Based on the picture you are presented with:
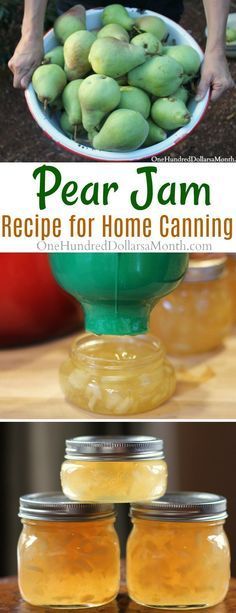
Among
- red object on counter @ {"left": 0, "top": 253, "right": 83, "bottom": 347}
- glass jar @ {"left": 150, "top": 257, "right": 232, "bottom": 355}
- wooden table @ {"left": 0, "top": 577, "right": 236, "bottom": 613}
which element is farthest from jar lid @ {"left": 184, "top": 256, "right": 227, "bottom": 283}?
wooden table @ {"left": 0, "top": 577, "right": 236, "bottom": 613}

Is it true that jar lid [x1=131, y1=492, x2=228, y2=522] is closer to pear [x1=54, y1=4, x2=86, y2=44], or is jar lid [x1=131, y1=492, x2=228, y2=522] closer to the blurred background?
the blurred background

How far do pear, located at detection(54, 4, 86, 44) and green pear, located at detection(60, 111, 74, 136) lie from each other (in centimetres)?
7

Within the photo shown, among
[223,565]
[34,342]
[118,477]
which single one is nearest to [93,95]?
[34,342]

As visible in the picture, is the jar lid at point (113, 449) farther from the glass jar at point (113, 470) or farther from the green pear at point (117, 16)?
the green pear at point (117, 16)

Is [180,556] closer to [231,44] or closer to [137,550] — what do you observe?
[137,550]

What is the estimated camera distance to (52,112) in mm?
994

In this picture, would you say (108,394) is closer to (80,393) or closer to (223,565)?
(80,393)

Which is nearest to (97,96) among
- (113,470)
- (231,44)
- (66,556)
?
(231,44)

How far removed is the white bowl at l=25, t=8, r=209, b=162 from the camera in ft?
3.26

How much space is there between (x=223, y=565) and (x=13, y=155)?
0.50 meters

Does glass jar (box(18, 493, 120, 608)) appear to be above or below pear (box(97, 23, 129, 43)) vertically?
below

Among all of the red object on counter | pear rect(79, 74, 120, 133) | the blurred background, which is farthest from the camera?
the blurred background

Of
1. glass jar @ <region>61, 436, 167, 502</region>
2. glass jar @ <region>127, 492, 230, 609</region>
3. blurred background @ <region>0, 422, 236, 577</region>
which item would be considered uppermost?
glass jar @ <region>61, 436, 167, 502</region>

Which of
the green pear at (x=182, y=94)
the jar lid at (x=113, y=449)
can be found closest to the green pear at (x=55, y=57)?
the green pear at (x=182, y=94)
